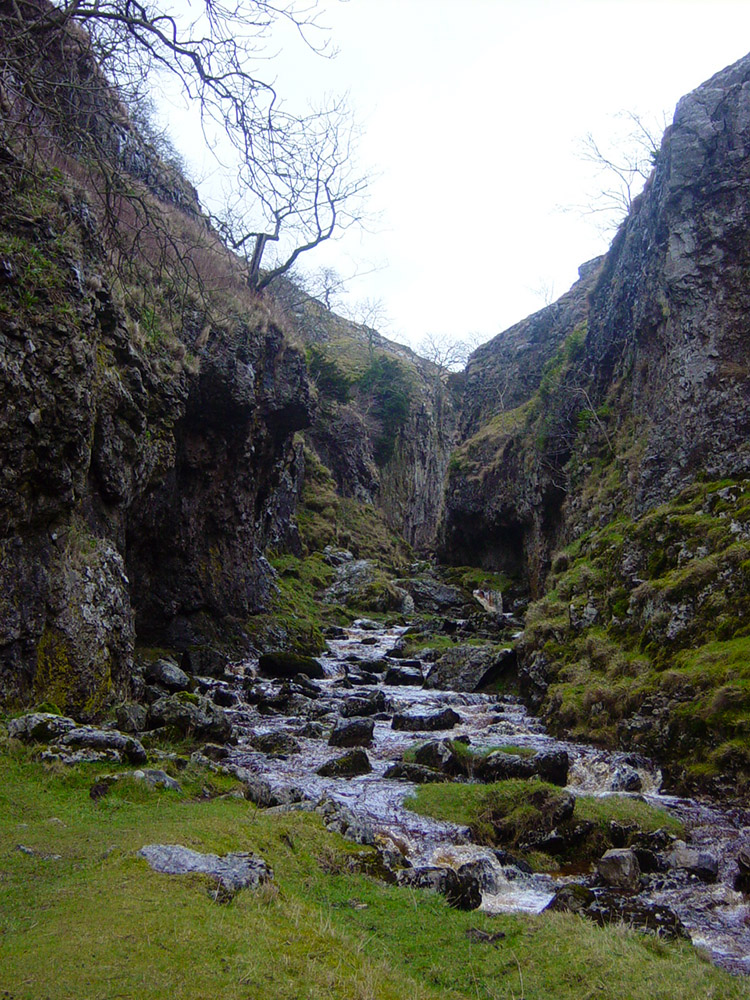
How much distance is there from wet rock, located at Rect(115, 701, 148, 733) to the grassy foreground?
4352 millimetres

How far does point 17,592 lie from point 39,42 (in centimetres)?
763

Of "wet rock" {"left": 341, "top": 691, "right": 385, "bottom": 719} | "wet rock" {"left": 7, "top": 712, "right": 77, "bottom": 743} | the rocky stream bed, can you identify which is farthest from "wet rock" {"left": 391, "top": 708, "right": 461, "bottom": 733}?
"wet rock" {"left": 7, "top": 712, "right": 77, "bottom": 743}

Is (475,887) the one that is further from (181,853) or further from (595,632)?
(595,632)

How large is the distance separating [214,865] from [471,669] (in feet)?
50.5

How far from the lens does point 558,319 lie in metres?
51.6

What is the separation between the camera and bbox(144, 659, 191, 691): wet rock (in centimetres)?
1656

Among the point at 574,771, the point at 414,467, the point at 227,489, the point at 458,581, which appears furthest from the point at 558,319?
the point at 574,771

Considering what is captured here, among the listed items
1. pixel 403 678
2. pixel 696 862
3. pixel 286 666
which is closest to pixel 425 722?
pixel 403 678

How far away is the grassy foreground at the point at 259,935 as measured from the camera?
3336mm

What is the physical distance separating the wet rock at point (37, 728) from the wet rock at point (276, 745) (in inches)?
156

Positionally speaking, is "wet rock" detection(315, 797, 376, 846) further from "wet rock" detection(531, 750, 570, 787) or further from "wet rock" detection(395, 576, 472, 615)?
"wet rock" detection(395, 576, 472, 615)

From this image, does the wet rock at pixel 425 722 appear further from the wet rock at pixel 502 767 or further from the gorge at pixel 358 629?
the wet rock at pixel 502 767

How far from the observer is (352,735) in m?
13.0

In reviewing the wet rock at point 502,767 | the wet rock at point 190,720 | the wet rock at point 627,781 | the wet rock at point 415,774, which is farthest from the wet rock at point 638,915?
the wet rock at point 190,720
